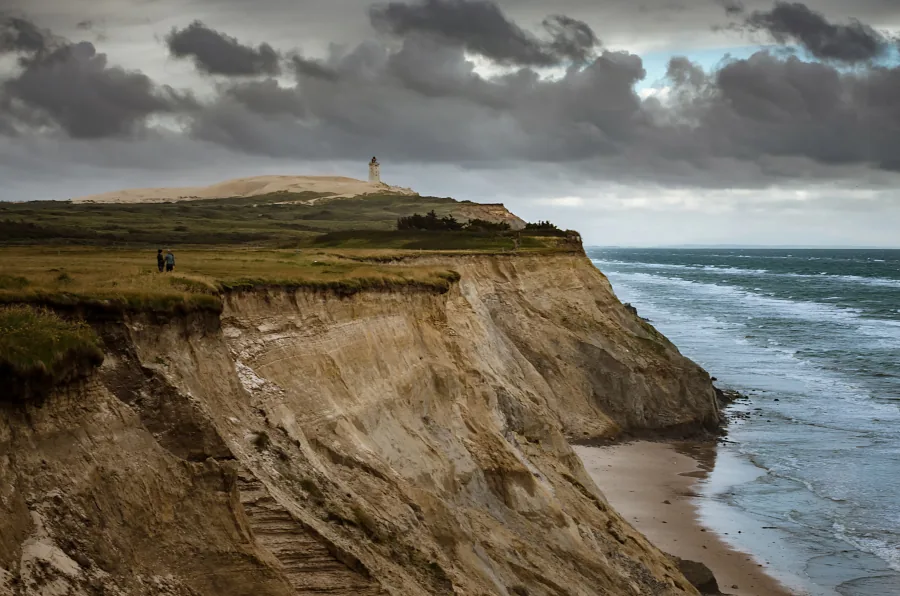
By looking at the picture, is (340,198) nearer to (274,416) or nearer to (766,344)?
(766,344)

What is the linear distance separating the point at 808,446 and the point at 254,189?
488 ft

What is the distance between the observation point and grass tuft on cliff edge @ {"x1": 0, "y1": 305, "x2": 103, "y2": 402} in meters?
11.5

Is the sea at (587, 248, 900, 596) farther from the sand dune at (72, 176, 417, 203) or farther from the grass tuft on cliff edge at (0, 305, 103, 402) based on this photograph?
the sand dune at (72, 176, 417, 203)

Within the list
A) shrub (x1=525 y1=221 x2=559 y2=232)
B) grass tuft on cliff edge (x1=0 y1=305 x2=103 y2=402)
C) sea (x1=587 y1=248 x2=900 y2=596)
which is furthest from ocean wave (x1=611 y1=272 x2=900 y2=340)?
grass tuft on cliff edge (x1=0 y1=305 x2=103 y2=402)

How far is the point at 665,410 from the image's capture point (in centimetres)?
4659

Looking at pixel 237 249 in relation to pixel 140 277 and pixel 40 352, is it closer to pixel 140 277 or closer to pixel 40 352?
pixel 140 277

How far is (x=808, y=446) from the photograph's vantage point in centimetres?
4303

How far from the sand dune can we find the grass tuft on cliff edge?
14450 cm

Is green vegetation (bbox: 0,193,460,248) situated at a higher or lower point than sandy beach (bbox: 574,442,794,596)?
higher

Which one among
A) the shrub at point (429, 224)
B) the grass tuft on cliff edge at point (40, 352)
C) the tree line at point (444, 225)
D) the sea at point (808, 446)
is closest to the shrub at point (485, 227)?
the tree line at point (444, 225)

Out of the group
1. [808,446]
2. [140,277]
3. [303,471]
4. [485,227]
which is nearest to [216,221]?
[485,227]

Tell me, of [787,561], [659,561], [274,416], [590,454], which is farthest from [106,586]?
[590,454]

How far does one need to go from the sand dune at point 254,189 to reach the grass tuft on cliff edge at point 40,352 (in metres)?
144

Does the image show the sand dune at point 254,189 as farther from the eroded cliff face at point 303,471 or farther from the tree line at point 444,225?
the eroded cliff face at point 303,471
